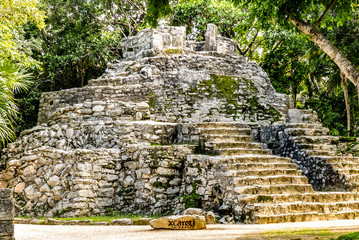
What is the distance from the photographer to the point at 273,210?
623 centimetres

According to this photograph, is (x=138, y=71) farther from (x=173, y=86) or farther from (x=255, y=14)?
(x=255, y=14)

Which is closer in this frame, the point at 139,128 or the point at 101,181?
the point at 101,181

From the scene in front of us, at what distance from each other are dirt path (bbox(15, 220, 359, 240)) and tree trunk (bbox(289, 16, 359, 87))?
2.35m

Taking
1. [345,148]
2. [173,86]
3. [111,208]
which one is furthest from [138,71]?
[345,148]

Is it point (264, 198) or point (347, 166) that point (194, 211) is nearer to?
point (264, 198)

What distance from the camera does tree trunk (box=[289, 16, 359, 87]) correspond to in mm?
6078

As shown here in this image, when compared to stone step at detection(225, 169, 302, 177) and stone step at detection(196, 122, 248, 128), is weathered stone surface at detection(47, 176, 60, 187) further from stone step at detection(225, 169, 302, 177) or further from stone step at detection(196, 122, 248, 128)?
stone step at detection(225, 169, 302, 177)

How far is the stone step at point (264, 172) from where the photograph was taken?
6844 mm

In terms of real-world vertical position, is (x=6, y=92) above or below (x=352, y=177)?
above

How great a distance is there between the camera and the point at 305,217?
6262 millimetres

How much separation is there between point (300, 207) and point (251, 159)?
57.9 inches

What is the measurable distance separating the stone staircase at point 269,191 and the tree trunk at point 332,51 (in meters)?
2.21

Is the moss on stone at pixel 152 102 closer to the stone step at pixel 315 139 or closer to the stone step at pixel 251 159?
the stone step at pixel 251 159

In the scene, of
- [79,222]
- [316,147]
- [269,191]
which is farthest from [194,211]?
[316,147]
